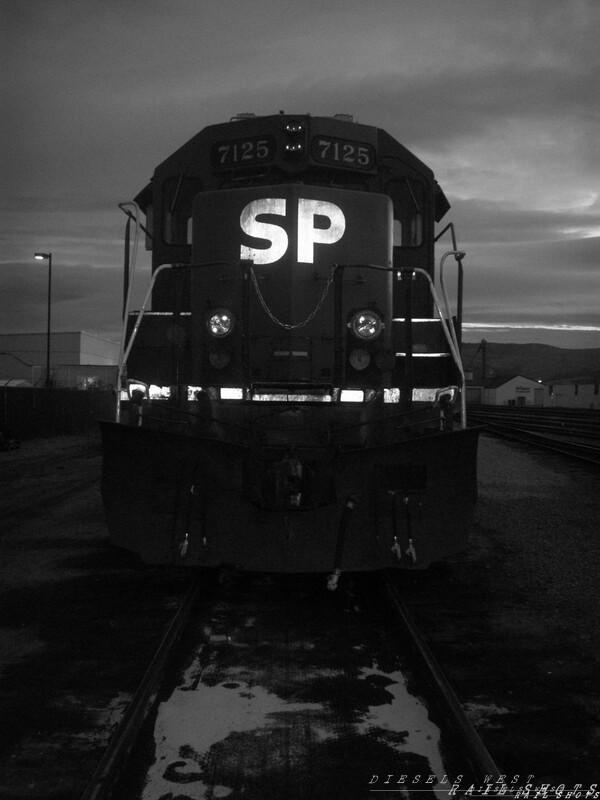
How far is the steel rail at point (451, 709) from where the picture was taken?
2.81m

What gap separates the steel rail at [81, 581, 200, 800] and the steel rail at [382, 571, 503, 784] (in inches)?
51.7

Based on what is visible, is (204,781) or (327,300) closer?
(204,781)

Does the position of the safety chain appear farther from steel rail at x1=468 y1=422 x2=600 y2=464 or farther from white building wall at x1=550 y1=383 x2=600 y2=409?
white building wall at x1=550 y1=383 x2=600 y2=409

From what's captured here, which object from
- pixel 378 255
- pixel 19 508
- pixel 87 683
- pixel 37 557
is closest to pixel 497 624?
pixel 87 683

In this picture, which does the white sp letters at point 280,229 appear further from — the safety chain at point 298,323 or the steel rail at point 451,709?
the steel rail at point 451,709

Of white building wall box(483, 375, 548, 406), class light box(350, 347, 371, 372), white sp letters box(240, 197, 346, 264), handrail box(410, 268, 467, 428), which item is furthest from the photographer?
white building wall box(483, 375, 548, 406)

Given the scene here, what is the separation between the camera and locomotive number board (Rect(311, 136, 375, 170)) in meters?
5.99

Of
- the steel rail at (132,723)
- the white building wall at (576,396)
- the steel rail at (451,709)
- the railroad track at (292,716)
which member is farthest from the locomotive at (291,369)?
the white building wall at (576,396)

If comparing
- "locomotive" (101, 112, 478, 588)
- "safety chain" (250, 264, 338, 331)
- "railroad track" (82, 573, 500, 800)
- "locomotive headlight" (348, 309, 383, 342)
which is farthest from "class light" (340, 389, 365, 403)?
"railroad track" (82, 573, 500, 800)

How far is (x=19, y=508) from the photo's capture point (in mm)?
9305

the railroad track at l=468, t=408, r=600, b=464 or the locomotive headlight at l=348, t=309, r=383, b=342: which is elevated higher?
the locomotive headlight at l=348, t=309, r=383, b=342

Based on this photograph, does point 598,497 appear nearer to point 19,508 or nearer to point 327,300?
point 327,300

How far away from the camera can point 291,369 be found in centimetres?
549

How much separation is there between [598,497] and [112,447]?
8.01 metres
